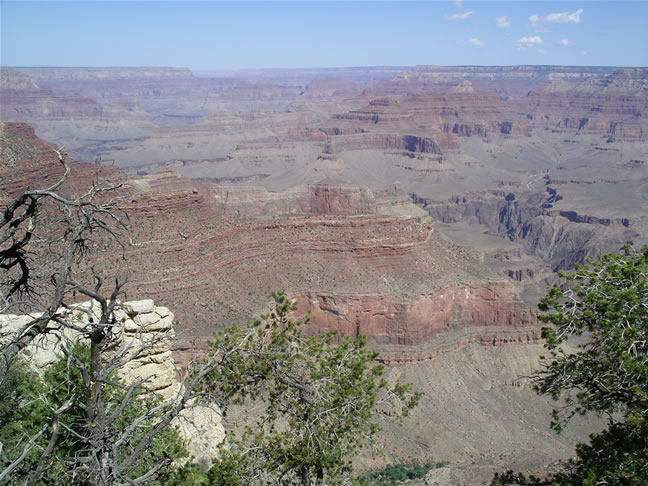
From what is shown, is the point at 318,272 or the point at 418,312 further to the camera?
the point at 318,272

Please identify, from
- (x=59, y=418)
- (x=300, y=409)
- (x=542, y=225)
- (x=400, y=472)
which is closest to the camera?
(x=59, y=418)

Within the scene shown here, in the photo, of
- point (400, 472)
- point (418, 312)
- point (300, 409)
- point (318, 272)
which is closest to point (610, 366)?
point (300, 409)

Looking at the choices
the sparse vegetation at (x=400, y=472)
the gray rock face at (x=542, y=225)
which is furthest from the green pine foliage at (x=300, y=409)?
the gray rock face at (x=542, y=225)

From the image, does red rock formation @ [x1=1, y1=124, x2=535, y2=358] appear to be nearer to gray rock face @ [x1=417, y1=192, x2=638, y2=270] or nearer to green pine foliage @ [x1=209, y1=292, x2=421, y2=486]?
green pine foliage @ [x1=209, y1=292, x2=421, y2=486]

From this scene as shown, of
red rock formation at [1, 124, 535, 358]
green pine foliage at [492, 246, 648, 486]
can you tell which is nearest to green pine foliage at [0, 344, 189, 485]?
green pine foliage at [492, 246, 648, 486]

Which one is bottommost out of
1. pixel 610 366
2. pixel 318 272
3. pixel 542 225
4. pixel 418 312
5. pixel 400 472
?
pixel 542 225

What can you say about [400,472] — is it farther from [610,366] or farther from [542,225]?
[542,225]

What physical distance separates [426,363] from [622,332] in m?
29.3

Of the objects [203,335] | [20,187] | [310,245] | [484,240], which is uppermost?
[20,187]

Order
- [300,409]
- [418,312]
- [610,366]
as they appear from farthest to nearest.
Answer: [418,312] → [610,366] → [300,409]

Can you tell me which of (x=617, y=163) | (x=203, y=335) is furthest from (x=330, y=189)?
(x=617, y=163)

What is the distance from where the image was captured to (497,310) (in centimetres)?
4447

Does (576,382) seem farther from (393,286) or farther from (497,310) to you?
(497,310)

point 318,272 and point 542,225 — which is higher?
point 318,272
